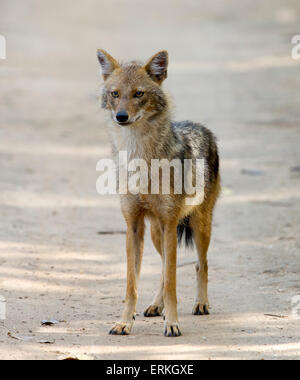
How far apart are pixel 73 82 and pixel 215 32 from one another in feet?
29.7

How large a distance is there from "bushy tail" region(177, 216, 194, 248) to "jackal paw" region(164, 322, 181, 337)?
114 centimetres

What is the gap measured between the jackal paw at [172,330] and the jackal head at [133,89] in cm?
162

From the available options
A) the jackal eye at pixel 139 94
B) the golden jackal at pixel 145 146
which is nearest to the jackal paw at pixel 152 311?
the golden jackal at pixel 145 146

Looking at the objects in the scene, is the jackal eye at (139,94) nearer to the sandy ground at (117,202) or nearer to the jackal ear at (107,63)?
the jackal ear at (107,63)

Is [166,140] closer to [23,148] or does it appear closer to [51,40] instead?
[23,148]

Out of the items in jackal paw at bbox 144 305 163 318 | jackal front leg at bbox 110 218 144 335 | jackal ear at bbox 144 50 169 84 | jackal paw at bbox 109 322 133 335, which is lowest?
jackal paw at bbox 144 305 163 318

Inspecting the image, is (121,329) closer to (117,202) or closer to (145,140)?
(145,140)

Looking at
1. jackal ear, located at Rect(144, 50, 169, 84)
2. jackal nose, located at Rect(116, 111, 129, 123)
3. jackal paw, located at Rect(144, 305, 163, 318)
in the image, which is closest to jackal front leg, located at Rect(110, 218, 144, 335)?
jackal paw, located at Rect(144, 305, 163, 318)

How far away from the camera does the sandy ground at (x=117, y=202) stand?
5.80 meters

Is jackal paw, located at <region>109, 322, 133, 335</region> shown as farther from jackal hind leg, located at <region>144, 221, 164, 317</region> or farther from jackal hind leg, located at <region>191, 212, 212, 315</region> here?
jackal hind leg, located at <region>191, 212, 212, 315</region>

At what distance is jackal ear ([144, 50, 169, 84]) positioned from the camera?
6.17 meters

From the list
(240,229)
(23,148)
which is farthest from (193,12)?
(240,229)

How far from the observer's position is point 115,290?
280 inches

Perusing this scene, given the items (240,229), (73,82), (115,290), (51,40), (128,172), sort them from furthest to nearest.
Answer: (51,40) < (73,82) < (240,229) < (115,290) < (128,172)
